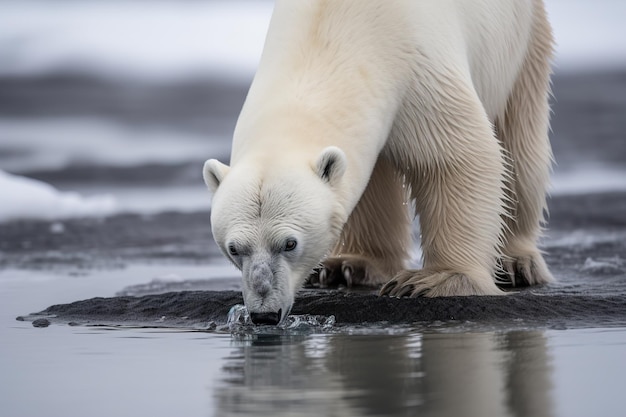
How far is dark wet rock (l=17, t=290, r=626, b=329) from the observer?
465 cm

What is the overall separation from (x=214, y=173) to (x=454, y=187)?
127 centimetres

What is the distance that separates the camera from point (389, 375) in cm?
352

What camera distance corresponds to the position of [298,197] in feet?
14.2

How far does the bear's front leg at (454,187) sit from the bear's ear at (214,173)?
1.00 m

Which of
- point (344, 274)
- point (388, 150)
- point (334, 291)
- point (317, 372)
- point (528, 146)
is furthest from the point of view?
point (528, 146)

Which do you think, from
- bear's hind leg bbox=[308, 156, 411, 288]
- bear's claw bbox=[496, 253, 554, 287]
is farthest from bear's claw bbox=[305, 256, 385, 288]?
bear's claw bbox=[496, 253, 554, 287]

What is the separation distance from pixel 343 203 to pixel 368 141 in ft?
1.18

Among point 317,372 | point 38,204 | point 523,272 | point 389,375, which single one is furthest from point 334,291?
point 38,204

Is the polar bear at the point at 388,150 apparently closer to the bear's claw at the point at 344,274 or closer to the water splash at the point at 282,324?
the bear's claw at the point at 344,274

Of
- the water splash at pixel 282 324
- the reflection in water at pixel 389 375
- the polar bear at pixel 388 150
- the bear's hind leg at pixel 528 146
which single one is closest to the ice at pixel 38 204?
the polar bear at pixel 388 150

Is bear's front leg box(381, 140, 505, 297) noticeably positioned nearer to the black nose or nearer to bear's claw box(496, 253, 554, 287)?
bear's claw box(496, 253, 554, 287)

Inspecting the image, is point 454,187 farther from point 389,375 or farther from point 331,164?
point 389,375

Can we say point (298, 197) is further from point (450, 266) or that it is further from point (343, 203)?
point (450, 266)

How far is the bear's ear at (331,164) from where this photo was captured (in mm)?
4379
